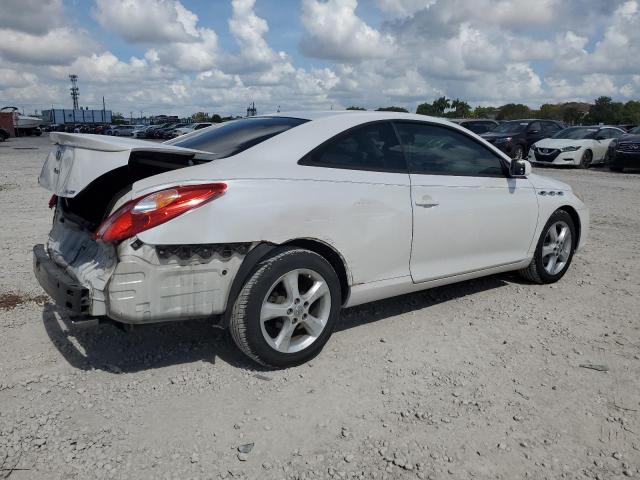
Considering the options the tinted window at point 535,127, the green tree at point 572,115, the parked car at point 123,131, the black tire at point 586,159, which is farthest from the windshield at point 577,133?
the green tree at point 572,115

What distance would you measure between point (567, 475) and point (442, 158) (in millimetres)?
2387

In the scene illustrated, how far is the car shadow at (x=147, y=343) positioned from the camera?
3418mm

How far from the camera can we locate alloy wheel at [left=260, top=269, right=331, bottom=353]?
3219 mm

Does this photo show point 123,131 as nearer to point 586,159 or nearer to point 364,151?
point 586,159

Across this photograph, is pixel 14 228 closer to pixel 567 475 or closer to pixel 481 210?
pixel 481 210

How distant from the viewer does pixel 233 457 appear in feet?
8.27

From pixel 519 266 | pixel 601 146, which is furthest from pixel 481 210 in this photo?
pixel 601 146

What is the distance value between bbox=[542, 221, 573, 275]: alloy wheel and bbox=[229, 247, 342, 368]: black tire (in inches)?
105

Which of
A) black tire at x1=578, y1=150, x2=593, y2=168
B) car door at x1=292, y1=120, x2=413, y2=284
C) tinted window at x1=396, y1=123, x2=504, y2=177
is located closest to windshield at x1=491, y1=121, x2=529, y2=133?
black tire at x1=578, y1=150, x2=593, y2=168

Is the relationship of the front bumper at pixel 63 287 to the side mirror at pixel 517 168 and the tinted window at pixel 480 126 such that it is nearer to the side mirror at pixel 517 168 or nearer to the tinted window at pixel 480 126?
the side mirror at pixel 517 168

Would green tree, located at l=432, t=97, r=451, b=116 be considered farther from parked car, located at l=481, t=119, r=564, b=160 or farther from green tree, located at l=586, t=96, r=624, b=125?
parked car, located at l=481, t=119, r=564, b=160

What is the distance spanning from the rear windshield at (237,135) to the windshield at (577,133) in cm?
1756

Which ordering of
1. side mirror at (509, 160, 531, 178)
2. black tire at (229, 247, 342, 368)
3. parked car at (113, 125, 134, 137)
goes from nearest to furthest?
1. black tire at (229, 247, 342, 368)
2. side mirror at (509, 160, 531, 178)
3. parked car at (113, 125, 134, 137)

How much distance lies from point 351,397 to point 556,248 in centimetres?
304
